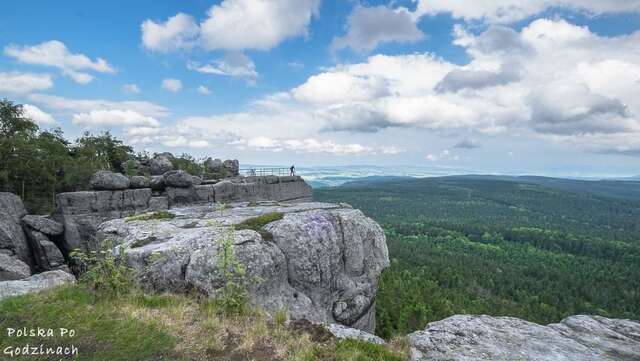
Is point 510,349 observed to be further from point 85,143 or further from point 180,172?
point 85,143

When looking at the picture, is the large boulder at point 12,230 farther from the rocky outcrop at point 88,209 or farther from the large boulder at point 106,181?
the large boulder at point 106,181

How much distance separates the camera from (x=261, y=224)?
19.0m

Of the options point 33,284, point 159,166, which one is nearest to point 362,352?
point 33,284

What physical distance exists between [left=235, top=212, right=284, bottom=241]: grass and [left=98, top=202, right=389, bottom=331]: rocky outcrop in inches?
4.7

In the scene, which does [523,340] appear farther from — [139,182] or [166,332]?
[139,182]

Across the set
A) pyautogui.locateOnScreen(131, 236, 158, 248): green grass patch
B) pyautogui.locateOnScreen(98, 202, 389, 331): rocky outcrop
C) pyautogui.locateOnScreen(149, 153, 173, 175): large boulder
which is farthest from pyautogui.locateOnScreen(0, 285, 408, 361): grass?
pyautogui.locateOnScreen(149, 153, 173, 175): large boulder

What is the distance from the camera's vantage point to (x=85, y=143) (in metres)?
56.8

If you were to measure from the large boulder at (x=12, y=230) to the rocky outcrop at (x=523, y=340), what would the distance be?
30679 millimetres

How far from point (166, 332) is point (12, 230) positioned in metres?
26.6

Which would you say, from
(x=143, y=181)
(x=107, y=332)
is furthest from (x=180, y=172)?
(x=107, y=332)

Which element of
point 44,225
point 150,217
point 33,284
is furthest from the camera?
point 44,225

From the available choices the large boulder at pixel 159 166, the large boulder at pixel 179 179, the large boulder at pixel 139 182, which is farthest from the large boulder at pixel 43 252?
the large boulder at pixel 159 166

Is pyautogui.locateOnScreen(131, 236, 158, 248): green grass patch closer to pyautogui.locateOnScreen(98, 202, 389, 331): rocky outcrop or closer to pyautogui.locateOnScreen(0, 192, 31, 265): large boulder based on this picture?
pyautogui.locateOnScreen(98, 202, 389, 331): rocky outcrop

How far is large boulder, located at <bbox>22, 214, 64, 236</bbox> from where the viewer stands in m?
28.9
